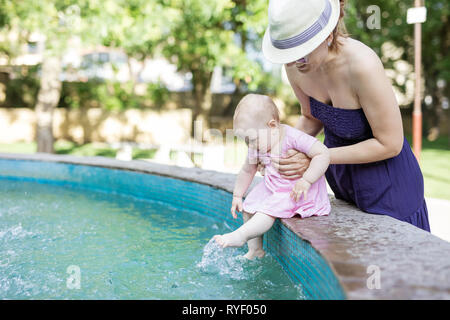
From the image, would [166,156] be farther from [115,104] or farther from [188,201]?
[115,104]

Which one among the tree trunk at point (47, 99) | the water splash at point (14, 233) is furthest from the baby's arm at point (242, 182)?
the tree trunk at point (47, 99)

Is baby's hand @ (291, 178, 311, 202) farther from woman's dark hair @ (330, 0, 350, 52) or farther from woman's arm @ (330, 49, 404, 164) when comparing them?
woman's dark hair @ (330, 0, 350, 52)

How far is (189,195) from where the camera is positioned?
189 inches

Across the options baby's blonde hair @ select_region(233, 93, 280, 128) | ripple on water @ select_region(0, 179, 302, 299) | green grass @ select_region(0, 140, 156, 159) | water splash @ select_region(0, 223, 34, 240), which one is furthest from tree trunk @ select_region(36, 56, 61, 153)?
baby's blonde hair @ select_region(233, 93, 280, 128)

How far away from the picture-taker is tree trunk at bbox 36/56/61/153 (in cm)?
1104

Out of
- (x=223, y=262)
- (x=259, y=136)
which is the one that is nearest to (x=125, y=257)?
(x=223, y=262)

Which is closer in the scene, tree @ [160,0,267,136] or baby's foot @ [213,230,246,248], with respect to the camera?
baby's foot @ [213,230,246,248]

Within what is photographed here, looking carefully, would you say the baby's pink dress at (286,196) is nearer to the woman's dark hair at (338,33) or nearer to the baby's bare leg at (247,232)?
the baby's bare leg at (247,232)

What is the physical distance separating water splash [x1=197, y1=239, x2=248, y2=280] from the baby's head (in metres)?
0.76

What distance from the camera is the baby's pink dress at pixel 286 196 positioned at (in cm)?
267

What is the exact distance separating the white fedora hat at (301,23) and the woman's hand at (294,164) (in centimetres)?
63

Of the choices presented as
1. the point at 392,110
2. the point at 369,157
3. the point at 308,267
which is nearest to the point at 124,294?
the point at 308,267

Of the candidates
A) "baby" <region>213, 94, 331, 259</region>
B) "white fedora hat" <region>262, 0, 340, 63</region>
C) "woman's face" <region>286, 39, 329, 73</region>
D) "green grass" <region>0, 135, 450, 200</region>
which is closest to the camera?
"white fedora hat" <region>262, 0, 340, 63</region>

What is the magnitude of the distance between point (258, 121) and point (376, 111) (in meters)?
0.67
